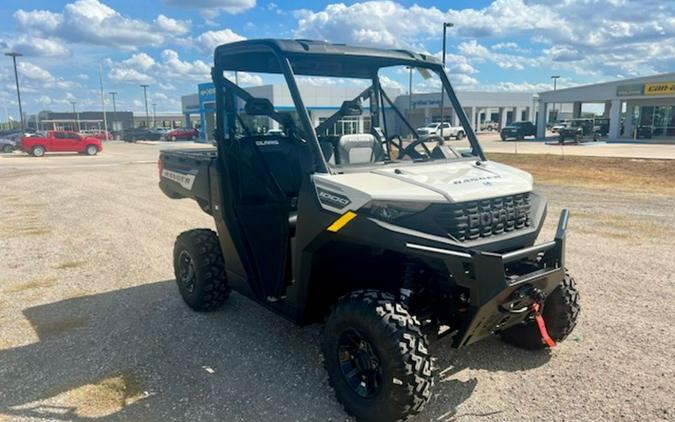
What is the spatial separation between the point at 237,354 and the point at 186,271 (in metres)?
1.36

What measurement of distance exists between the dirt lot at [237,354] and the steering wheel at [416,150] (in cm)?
164

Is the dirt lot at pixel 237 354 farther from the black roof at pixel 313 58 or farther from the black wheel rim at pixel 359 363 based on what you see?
the black roof at pixel 313 58

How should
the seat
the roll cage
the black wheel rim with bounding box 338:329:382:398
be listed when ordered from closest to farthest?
the black wheel rim with bounding box 338:329:382:398
the roll cage
the seat

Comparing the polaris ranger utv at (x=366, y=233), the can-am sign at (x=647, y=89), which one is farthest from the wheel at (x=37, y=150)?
the can-am sign at (x=647, y=89)

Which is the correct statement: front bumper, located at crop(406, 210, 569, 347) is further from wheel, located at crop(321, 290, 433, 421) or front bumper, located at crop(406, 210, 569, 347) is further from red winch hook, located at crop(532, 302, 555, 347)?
wheel, located at crop(321, 290, 433, 421)

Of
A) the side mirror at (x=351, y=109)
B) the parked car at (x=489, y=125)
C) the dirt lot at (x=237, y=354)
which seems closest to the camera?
the dirt lot at (x=237, y=354)

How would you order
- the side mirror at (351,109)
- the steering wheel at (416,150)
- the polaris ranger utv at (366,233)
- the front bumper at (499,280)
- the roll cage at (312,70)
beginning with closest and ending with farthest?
the front bumper at (499,280), the polaris ranger utv at (366,233), the roll cage at (312,70), the steering wheel at (416,150), the side mirror at (351,109)

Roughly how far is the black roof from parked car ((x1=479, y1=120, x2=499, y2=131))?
63167mm

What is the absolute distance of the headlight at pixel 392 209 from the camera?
3.12 m

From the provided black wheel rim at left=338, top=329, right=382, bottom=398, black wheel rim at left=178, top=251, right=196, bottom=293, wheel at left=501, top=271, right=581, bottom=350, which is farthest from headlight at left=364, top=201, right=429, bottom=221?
black wheel rim at left=178, top=251, right=196, bottom=293

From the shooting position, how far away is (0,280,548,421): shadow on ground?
351 cm

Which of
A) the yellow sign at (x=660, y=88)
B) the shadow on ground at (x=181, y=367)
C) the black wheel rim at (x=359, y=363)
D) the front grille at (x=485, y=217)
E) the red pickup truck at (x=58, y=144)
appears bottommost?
the shadow on ground at (x=181, y=367)

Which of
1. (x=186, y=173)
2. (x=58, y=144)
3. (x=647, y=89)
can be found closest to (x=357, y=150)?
(x=186, y=173)

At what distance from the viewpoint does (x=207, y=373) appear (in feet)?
13.0
